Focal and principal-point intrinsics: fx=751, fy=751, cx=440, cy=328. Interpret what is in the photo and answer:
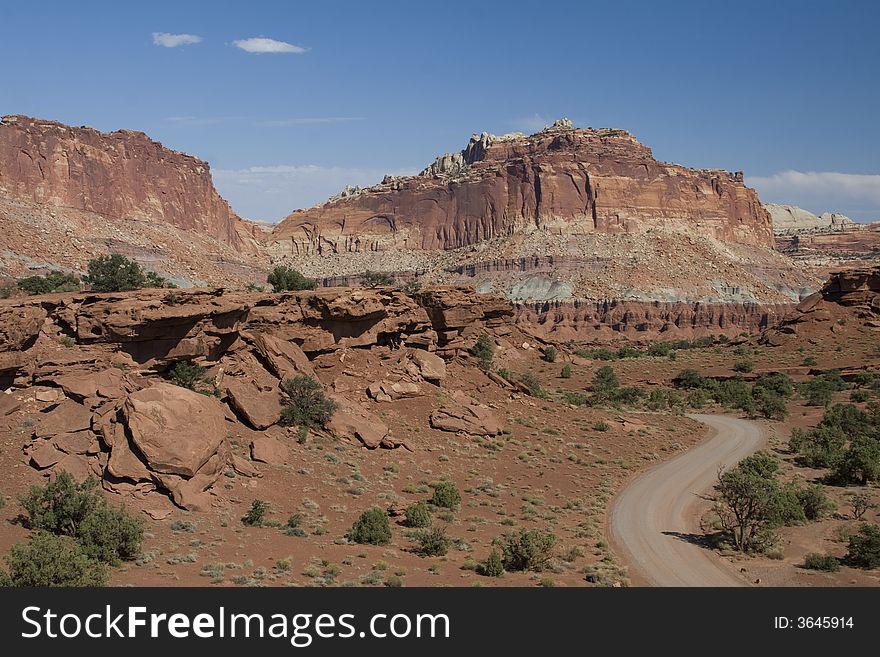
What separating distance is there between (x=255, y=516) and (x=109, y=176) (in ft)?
344

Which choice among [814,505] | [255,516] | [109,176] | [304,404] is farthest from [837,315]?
[109,176]

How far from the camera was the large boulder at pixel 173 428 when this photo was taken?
70.2 feet

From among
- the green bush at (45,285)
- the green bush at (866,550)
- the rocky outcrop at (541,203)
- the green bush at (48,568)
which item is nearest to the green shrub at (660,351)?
the rocky outcrop at (541,203)

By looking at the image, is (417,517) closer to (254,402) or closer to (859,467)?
(254,402)

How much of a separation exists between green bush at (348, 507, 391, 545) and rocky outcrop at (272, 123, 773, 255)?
118719 millimetres

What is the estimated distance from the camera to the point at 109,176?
112 m

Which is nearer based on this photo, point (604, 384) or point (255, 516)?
point (255, 516)

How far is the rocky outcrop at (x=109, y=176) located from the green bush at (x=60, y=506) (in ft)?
296

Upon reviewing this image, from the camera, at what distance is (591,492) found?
97.4 ft

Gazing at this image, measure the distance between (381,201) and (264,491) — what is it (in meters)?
138

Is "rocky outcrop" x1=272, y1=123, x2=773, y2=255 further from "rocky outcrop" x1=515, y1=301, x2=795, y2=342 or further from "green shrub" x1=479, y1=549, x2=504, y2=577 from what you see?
"green shrub" x1=479, y1=549, x2=504, y2=577

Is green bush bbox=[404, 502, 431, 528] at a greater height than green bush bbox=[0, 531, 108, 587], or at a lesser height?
lesser

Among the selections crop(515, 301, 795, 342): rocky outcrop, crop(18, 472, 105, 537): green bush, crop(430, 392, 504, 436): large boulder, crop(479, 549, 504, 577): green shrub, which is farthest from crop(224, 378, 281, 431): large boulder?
crop(515, 301, 795, 342): rocky outcrop

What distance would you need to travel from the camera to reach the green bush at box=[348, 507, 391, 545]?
68.6ft
